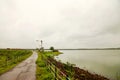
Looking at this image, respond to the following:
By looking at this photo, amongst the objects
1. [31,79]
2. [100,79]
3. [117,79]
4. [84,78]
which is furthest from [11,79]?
[117,79]

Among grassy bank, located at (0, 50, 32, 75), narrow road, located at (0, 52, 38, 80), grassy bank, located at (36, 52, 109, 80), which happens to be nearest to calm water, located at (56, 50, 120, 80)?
grassy bank, located at (36, 52, 109, 80)

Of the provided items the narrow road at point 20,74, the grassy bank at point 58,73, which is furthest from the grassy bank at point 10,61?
the grassy bank at point 58,73

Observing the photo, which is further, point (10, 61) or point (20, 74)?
point (10, 61)

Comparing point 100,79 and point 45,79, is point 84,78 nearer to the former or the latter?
point 100,79

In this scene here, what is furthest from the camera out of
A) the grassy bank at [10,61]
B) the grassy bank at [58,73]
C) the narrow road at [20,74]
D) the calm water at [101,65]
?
the calm water at [101,65]

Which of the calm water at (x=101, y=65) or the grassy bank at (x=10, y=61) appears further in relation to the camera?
the calm water at (x=101, y=65)

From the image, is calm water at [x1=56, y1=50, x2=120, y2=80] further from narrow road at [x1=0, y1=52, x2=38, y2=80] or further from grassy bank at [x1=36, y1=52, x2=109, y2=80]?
narrow road at [x1=0, y1=52, x2=38, y2=80]

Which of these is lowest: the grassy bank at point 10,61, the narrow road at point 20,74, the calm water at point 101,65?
the calm water at point 101,65

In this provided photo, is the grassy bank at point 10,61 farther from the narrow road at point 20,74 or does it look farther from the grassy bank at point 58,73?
the grassy bank at point 58,73

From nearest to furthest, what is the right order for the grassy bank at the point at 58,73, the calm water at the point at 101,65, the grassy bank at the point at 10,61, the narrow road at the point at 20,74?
1. the grassy bank at the point at 58,73
2. the narrow road at the point at 20,74
3. the grassy bank at the point at 10,61
4. the calm water at the point at 101,65

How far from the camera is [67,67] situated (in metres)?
33.6

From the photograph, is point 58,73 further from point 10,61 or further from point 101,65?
point 101,65

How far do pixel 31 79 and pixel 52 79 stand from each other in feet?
7.04

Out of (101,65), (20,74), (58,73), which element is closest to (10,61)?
(20,74)
